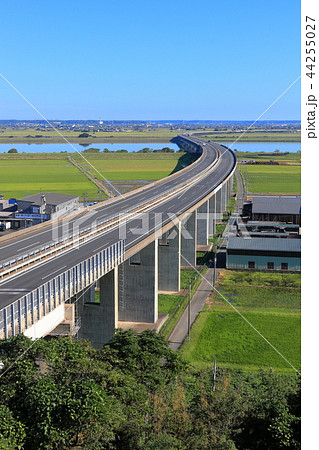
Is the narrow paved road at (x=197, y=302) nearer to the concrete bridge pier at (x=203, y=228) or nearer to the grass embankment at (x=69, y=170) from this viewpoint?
the concrete bridge pier at (x=203, y=228)

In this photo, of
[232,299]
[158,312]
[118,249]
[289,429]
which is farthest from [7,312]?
[232,299]

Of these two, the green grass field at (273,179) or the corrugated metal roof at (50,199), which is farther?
the green grass field at (273,179)

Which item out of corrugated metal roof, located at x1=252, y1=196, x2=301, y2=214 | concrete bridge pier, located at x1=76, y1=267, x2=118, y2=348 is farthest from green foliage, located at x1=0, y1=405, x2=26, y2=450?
corrugated metal roof, located at x1=252, y1=196, x2=301, y2=214

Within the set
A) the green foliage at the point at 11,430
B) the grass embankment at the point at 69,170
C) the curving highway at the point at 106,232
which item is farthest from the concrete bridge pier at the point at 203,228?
the green foliage at the point at 11,430

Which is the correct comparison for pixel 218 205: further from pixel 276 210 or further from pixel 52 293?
pixel 52 293

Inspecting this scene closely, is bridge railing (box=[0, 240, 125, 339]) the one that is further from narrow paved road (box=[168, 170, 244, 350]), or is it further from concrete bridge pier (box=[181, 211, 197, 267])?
concrete bridge pier (box=[181, 211, 197, 267])
